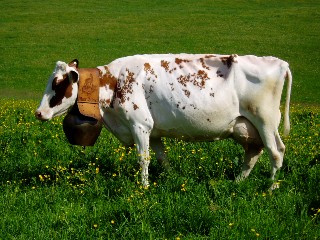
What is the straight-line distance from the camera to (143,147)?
770 centimetres

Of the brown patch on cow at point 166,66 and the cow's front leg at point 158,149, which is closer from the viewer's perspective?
the brown patch on cow at point 166,66

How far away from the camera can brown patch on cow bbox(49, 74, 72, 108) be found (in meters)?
7.73

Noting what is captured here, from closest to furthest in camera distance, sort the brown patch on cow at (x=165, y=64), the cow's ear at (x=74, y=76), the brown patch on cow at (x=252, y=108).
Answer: the brown patch on cow at (x=252, y=108) → the cow's ear at (x=74, y=76) → the brown patch on cow at (x=165, y=64)

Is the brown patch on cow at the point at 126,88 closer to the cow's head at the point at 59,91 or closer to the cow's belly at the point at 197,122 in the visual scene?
the cow's belly at the point at 197,122

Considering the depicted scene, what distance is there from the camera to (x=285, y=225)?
6.02m

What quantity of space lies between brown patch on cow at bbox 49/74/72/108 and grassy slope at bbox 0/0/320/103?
18098mm

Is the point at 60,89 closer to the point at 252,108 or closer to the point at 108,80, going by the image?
the point at 108,80

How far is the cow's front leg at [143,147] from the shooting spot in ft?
25.0

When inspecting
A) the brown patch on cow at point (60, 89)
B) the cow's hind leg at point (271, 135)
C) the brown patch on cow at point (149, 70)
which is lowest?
the cow's hind leg at point (271, 135)

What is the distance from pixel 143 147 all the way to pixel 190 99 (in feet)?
2.94

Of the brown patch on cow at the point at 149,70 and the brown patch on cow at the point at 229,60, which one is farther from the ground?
the brown patch on cow at the point at 229,60

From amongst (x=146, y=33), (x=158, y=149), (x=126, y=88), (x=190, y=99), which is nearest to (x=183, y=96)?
(x=190, y=99)

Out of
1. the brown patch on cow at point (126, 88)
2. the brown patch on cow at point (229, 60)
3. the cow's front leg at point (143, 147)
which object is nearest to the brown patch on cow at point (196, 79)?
the brown patch on cow at point (229, 60)

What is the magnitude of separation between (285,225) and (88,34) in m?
37.8
